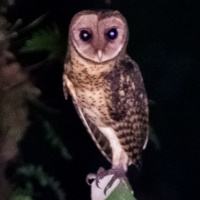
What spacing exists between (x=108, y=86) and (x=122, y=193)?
25cm

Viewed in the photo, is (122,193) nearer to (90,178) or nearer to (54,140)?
(90,178)

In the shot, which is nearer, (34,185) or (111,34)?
(111,34)

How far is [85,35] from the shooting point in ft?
2.82

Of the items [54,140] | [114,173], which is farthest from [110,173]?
[54,140]

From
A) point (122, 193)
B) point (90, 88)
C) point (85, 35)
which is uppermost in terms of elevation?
point (85, 35)

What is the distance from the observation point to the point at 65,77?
93 cm

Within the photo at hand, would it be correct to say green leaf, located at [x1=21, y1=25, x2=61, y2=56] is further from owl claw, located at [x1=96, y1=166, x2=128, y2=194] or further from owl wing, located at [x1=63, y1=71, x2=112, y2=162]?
owl claw, located at [x1=96, y1=166, x2=128, y2=194]

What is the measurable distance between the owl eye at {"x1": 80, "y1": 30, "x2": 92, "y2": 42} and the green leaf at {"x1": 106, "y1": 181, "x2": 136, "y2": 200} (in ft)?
1.10

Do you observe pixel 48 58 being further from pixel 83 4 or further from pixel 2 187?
pixel 2 187

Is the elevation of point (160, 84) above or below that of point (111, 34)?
below

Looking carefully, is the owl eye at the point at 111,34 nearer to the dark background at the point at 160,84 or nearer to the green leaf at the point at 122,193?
the dark background at the point at 160,84

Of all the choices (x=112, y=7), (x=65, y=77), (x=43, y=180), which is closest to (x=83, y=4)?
(x=112, y=7)

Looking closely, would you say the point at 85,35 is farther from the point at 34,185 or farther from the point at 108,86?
the point at 34,185

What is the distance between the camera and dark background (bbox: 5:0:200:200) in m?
0.87
